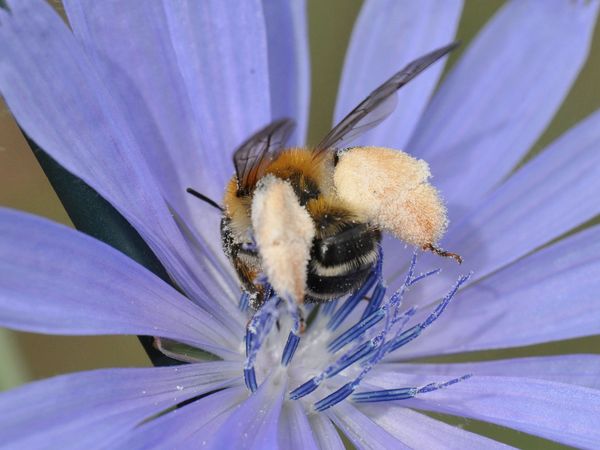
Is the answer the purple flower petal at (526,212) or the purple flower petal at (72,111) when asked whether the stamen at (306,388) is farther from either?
the purple flower petal at (526,212)

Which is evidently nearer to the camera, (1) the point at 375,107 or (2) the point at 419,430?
(1) the point at 375,107

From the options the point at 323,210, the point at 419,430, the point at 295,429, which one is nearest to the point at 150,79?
the point at 323,210

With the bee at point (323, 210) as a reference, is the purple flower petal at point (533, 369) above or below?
below

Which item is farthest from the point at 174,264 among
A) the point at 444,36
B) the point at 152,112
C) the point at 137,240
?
the point at 444,36

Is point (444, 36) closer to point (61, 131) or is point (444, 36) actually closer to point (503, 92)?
point (503, 92)

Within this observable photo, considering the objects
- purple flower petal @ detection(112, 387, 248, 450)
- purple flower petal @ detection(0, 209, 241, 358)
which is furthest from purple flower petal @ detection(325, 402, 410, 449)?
purple flower petal @ detection(0, 209, 241, 358)

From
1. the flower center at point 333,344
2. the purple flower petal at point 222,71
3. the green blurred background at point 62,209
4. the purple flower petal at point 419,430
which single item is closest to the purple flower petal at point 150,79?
the purple flower petal at point 222,71

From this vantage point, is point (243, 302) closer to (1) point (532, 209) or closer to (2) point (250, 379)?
(2) point (250, 379)
